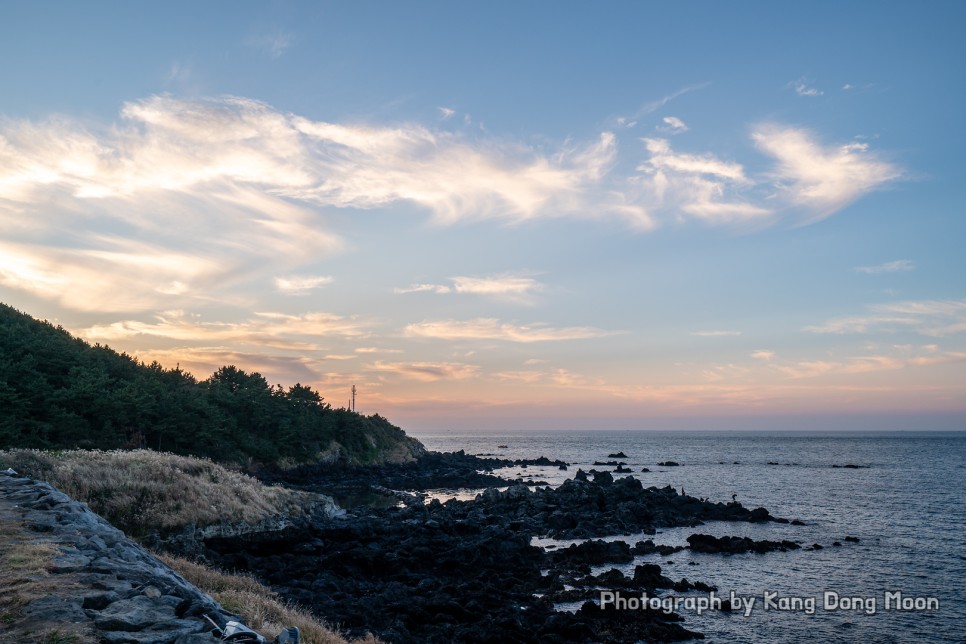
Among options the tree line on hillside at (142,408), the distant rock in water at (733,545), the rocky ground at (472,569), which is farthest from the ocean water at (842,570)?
the tree line on hillside at (142,408)

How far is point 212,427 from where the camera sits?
62094mm

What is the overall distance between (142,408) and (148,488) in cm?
2796

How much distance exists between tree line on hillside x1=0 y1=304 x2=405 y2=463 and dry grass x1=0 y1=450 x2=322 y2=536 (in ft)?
41.4

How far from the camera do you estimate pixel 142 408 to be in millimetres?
52750

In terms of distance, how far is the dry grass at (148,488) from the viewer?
26312mm

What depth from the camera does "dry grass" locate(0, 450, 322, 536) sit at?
26.3 m

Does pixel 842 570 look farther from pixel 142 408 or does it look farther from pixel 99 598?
pixel 142 408

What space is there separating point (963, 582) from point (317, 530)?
31251mm

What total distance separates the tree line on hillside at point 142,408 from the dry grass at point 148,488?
12611mm

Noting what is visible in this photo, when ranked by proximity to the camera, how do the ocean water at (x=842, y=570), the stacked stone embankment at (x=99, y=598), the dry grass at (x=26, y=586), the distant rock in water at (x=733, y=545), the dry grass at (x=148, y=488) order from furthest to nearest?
the distant rock in water at (x=733, y=545), the dry grass at (x=148, y=488), the ocean water at (x=842, y=570), the stacked stone embankment at (x=99, y=598), the dry grass at (x=26, y=586)

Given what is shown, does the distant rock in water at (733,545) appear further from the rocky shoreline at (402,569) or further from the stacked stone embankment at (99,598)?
the stacked stone embankment at (99,598)

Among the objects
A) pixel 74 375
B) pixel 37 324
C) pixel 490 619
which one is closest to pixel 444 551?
pixel 490 619

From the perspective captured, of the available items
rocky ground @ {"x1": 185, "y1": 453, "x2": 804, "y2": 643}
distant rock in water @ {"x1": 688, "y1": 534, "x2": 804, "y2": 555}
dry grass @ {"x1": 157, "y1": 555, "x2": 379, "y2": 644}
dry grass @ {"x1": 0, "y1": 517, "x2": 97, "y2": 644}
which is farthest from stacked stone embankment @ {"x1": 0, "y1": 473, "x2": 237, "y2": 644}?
distant rock in water @ {"x1": 688, "y1": 534, "x2": 804, "y2": 555}

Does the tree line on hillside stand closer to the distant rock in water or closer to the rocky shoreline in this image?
the rocky shoreline
